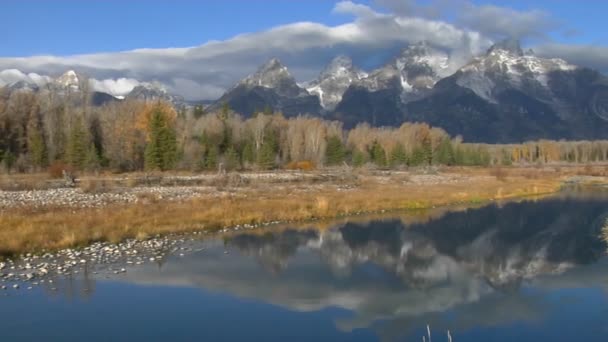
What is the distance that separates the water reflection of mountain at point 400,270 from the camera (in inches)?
743

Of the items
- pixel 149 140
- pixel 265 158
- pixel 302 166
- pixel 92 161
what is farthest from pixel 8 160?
pixel 302 166

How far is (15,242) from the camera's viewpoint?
82.7 ft

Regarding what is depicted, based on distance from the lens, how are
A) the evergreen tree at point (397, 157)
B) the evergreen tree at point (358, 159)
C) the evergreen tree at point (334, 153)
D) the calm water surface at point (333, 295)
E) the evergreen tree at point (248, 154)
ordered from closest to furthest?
1. the calm water surface at point (333, 295)
2. the evergreen tree at point (248, 154)
3. the evergreen tree at point (334, 153)
4. the evergreen tree at point (358, 159)
5. the evergreen tree at point (397, 157)

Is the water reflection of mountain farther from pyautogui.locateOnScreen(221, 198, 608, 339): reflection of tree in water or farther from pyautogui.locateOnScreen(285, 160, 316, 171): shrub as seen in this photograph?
pyautogui.locateOnScreen(285, 160, 316, 171): shrub

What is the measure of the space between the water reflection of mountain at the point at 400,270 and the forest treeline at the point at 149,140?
178 ft

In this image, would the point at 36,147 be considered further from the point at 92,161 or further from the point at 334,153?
the point at 334,153

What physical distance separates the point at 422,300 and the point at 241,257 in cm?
988

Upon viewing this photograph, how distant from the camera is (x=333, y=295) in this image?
20438mm

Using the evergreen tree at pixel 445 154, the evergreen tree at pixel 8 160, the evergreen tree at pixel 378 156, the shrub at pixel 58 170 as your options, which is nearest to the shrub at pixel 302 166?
the evergreen tree at pixel 378 156

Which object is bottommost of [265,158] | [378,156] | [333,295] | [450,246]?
[450,246]

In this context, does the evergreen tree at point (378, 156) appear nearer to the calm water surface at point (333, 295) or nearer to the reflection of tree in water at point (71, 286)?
the calm water surface at point (333, 295)

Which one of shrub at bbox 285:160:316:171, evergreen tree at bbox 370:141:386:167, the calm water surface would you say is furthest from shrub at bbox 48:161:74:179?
evergreen tree at bbox 370:141:386:167

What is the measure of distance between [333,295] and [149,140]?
245ft

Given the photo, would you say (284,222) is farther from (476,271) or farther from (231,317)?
(231,317)
